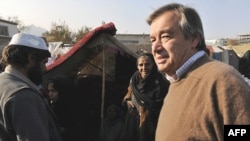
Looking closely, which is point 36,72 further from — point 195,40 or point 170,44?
point 195,40

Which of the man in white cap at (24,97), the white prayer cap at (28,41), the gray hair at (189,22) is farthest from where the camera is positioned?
the white prayer cap at (28,41)

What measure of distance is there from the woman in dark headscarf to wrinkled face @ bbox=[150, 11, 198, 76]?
2362 millimetres

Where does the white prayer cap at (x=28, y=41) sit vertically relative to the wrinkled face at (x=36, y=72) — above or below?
above

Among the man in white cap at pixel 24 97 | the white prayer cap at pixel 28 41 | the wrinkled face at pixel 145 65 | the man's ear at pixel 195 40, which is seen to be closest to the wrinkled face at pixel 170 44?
the man's ear at pixel 195 40

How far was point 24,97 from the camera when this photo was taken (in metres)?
2.53

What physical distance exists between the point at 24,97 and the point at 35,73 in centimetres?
39

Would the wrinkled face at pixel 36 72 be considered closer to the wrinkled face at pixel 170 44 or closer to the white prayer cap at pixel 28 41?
the white prayer cap at pixel 28 41

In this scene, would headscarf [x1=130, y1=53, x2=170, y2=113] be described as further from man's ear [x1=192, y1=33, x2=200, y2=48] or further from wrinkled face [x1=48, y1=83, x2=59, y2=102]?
man's ear [x1=192, y1=33, x2=200, y2=48]

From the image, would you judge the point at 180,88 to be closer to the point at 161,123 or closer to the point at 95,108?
the point at 161,123

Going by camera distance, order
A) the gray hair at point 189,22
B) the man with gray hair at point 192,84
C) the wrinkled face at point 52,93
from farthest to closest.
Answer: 1. the wrinkled face at point 52,93
2. the gray hair at point 189,22
3. the man with gray hair at point 192,84

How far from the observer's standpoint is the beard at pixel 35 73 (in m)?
2.87

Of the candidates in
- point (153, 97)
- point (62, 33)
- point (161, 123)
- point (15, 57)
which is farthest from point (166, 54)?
point (62, 33)

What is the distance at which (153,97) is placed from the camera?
4.65 meters

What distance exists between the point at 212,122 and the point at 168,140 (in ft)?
1.05
